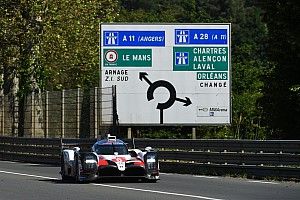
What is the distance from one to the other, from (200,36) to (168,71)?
1.85m

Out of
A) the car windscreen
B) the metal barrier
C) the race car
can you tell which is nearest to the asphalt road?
the race car

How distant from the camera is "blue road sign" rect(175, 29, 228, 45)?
35344mm

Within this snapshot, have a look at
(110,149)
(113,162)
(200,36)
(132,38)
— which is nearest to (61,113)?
(132,38)

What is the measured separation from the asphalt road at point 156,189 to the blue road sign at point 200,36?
10.4 m

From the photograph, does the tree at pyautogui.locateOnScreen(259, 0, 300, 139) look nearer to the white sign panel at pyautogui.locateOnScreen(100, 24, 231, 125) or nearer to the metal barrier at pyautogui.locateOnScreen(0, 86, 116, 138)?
the white sign panel at pyautogui.locateOnScreen(100, 24, 231, 125)

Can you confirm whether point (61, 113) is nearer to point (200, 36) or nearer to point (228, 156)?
point (200, 36)

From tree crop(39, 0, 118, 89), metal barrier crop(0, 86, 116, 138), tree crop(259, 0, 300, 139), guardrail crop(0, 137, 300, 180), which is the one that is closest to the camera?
guardrail crop(0, 137, 300, 180)

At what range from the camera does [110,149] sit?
2288cm

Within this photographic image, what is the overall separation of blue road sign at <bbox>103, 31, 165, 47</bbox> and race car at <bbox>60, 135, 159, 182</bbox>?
12.4 meters

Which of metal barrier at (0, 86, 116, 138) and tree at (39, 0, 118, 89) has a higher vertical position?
tree at (39, 0, 118, 89)

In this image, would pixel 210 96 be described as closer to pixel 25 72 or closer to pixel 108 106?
pixel 108 106

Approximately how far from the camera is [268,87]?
118 feet

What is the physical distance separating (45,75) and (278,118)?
60.6ft

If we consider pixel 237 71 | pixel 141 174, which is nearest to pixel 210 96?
pixel 141 174
